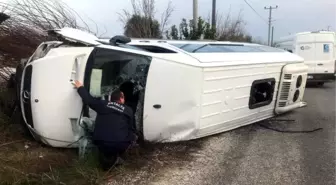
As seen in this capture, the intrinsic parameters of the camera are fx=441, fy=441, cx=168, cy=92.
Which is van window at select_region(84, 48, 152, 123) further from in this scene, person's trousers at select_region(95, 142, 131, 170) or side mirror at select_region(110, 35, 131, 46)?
person's trousers at select_region(95, 142, 131, 170)

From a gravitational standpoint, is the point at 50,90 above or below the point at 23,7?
below

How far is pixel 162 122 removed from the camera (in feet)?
20.6

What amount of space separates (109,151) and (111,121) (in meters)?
0.37

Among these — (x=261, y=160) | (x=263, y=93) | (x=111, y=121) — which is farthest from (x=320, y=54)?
(x=111, y=121)

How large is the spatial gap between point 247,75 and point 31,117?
3666 millimetres

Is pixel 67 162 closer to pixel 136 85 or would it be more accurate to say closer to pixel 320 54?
pixel 136 85

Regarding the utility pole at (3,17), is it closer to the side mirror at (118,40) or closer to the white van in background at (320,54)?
the side mirror at (118,40)

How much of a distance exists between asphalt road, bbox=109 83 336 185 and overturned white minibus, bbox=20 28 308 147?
1.70 ft

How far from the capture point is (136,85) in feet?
20.7

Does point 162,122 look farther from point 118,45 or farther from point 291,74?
point 291,74

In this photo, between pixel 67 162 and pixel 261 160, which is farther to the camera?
pixel 261 160

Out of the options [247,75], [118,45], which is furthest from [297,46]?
[118,45]

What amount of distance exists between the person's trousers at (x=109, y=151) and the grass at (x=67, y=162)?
10 centimetres

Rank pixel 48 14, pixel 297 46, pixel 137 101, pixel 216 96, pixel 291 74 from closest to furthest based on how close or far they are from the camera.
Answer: pixel 137 101
pixel 216 96
pixel 291 74
pixel 48 14
pixel 297 46
